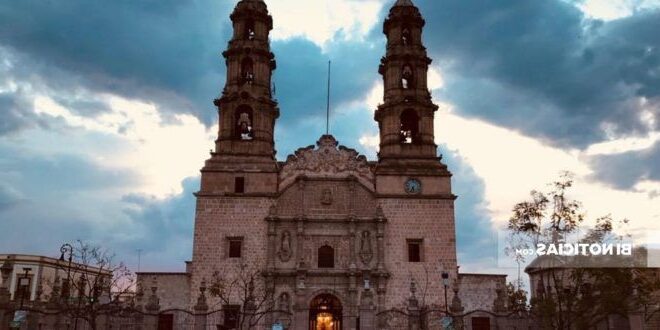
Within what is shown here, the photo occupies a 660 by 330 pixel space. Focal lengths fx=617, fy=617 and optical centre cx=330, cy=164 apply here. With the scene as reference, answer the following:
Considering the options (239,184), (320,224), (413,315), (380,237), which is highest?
(239,184)

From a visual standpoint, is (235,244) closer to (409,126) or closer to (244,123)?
(244,123)

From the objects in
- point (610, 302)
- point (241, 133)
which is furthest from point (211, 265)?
point (610, 302)

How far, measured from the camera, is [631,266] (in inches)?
980

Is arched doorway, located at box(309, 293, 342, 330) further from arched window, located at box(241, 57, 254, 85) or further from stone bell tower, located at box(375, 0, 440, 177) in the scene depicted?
arched window, located at box(241, 57, 254, 85)

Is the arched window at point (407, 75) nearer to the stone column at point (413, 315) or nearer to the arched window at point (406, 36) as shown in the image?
the arched window at point (406, 36)

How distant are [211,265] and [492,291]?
15598mm

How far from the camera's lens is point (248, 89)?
3722cm

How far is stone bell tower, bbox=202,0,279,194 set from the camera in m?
35.3

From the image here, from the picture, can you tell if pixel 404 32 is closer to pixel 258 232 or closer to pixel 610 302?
pixel 258 232

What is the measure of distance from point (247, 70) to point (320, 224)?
36.3 ft

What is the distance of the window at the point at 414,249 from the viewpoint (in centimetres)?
3450

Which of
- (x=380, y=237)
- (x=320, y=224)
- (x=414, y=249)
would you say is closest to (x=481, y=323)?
(x=414, y=249)

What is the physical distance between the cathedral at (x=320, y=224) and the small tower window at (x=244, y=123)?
7 centimetres

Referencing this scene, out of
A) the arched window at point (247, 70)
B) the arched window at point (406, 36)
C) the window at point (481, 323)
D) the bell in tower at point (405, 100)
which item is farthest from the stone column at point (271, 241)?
the arched window at point (406, 36)
